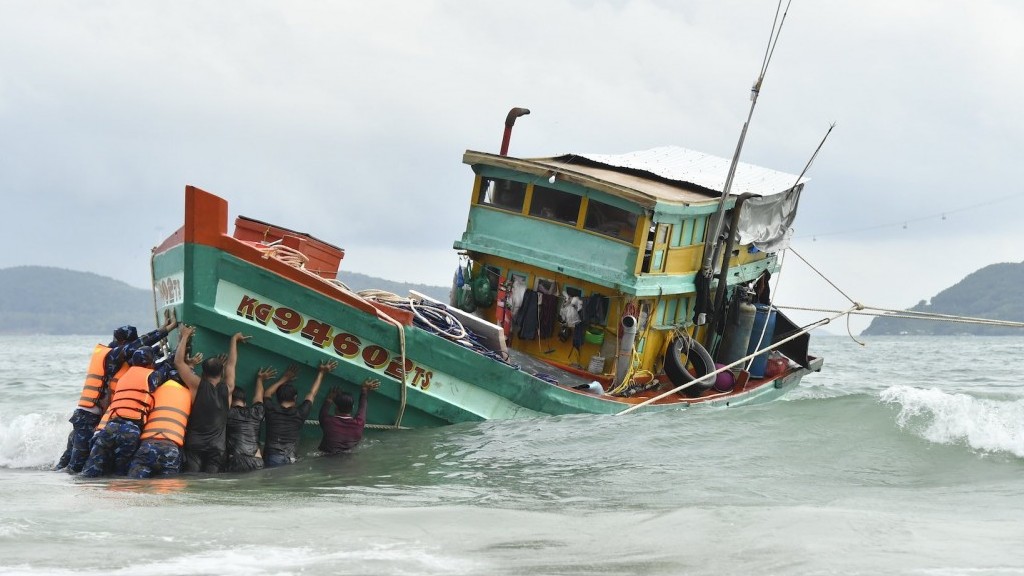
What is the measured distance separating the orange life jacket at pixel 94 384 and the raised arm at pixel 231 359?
1.29 meters

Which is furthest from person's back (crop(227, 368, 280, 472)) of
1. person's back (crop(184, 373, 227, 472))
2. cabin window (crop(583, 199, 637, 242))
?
cabin window (crop(583, 199, 637, 242))

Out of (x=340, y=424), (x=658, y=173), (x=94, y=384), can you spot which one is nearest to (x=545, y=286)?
(x=658, y=173)

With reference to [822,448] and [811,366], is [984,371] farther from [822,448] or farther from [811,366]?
→ [822,448]

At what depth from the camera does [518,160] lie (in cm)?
1459

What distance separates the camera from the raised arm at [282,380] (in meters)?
11.5

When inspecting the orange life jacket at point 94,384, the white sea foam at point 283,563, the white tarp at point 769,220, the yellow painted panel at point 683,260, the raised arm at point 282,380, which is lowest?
the white sea foam at point 283,563

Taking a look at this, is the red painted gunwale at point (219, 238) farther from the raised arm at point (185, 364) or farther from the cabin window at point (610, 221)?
the cabin window at point (610, 221)

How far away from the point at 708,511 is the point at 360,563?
3.06 m

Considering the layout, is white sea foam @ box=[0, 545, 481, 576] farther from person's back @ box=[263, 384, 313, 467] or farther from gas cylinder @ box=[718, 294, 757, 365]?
gas cylinder @ box=[718, 294, 757, 365]

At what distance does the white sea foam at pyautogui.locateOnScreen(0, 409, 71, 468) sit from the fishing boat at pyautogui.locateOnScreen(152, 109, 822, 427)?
6.45 ft

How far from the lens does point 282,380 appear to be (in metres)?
11.6

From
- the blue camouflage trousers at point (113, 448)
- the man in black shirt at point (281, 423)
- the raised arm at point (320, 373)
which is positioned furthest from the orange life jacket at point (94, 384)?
the raised arm at point (320, 373)

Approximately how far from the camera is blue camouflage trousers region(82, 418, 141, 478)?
10.5 meters

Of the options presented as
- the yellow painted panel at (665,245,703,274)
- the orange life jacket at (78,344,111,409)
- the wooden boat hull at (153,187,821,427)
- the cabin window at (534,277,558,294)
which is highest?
the yellow painted panel at (665,245,703,274)
